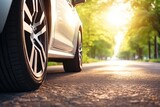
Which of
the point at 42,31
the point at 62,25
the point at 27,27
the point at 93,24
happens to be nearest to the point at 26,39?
the point at 27,27

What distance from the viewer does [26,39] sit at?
3928 mm

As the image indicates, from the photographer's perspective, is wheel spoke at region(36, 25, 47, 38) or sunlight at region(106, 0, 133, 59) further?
sunlight at region(106, 0, 133, 59)

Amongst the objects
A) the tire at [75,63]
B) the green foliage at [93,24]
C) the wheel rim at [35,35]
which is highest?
the green foliage at [93,24]

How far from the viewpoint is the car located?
11.3 feet

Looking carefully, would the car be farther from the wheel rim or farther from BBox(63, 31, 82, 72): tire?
BBox(63, 31, 82, 72): tire

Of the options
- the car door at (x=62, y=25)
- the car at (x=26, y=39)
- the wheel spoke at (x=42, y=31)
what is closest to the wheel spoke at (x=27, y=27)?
the car at (x=26, y=39)

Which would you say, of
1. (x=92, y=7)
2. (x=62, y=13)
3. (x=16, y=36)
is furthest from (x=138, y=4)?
(x=16, y=36)

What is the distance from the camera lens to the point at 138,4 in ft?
107

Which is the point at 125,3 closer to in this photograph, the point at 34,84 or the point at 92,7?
the point at 92,7

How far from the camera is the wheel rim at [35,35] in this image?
387cm

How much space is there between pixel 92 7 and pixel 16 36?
2414cm

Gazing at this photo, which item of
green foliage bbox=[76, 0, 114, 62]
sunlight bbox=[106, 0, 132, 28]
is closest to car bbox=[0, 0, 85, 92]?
green foliage bbox=[76, 0, 114, 62]

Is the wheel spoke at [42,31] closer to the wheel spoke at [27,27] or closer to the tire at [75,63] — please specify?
the wheel spoke at [27,27]

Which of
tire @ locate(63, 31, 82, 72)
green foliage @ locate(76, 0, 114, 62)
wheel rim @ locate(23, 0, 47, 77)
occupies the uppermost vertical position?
green foliage @ locate(76, 0, 114, 62)
